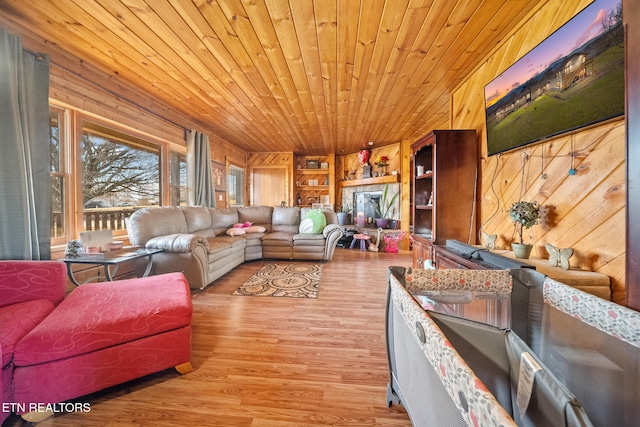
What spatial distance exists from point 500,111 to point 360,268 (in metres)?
2.57

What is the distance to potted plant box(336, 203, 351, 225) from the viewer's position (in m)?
5.62

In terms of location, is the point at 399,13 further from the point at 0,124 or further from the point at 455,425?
the point at 0,124

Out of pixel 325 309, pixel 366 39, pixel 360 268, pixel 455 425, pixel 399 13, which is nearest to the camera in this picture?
pixel 455 425

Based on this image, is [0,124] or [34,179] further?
[34,179]

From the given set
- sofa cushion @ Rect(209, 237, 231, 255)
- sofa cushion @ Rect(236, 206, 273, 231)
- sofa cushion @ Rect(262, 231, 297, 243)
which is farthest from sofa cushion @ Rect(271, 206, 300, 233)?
sofa cushion @ Rect(209, 237, 231, 255)

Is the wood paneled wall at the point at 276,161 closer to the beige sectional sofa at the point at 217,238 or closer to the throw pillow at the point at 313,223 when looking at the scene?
the beige sectional sofa at the point at 217,238

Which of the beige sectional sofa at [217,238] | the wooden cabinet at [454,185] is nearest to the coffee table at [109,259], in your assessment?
the beige sectional sofa at [217,238]

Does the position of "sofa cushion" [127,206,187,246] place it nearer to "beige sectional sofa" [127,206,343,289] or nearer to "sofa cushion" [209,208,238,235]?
"beige sectional sofa" [127,206,343,289]

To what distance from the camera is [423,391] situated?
62 cm

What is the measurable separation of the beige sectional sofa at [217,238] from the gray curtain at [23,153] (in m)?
0.79

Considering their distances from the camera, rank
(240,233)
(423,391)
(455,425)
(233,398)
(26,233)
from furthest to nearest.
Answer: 1. (240,233)
2. (26,233)
3. (233,398)
4. (423,391)
5. (455,425)

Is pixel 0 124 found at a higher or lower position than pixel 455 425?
higher

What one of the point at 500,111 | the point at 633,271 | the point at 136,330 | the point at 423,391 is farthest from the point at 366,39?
the point at 136,330

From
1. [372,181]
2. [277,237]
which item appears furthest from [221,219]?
[372,181]
